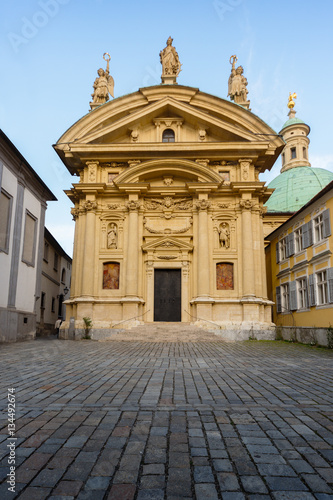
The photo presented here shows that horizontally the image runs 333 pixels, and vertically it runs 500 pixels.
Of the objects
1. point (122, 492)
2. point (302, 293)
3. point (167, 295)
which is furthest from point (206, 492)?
point (302, 293)

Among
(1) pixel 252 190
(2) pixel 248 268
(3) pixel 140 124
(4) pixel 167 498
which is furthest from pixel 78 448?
(3) pixel 140 124

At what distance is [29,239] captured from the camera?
2056 cm

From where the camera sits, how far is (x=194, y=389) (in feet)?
21.6

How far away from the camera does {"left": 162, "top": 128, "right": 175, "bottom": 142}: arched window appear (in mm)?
27062

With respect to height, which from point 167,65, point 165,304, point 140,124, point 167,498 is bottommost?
point 167,498

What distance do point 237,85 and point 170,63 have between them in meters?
5.15

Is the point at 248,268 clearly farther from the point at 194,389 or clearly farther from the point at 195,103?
the point at 194,389

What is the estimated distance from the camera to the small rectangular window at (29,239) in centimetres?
1995

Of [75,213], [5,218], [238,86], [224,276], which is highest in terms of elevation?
[238,86]

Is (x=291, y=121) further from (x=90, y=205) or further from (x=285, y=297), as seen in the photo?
(x=90, y=205)

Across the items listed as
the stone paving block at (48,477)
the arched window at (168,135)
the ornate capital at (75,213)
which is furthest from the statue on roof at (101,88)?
the stone paving block at (48,477)

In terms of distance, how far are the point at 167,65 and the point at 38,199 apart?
14.7 m

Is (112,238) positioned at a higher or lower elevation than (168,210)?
lower

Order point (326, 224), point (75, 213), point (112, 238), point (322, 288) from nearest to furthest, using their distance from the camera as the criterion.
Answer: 1. point (326, 224)
2. point (322, 288)
3. point (112, 238)
4. point (75, 213)
